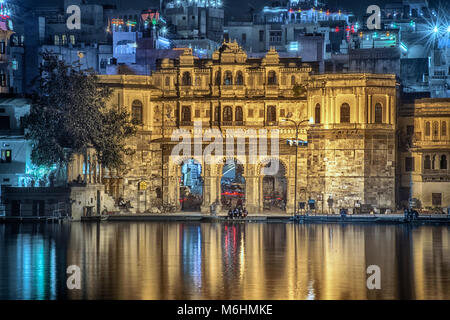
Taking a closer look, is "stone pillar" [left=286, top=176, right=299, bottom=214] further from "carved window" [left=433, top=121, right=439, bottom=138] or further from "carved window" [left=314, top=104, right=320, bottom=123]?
"carved window" [left=433, top=121, right=439, bottom=138]

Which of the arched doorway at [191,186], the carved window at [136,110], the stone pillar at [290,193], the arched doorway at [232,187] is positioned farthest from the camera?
the arched doorway at [191,186]

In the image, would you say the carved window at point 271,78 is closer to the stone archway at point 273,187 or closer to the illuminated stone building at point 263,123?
the illuminated stone building at point 263,123

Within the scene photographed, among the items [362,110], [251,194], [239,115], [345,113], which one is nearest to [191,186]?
[239,115]

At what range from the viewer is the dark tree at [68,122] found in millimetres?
88938

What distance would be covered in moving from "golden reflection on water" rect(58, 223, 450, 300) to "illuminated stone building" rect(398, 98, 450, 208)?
17653 millimetres

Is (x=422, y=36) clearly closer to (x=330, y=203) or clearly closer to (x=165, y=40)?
(x=165, y=40)

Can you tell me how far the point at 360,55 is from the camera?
11250 cm

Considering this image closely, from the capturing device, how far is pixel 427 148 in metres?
96.7

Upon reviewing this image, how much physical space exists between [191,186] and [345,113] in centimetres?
2466

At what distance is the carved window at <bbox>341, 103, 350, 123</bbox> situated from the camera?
312 ft

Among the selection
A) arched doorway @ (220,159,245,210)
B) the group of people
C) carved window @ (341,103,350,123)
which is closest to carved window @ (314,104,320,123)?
carved window @ (341,103,350,123)

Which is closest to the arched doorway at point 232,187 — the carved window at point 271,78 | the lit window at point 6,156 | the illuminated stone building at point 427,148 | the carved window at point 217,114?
the carved window at point 217,114

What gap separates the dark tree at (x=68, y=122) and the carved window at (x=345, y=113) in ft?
64.5

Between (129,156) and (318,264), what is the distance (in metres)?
47.5
